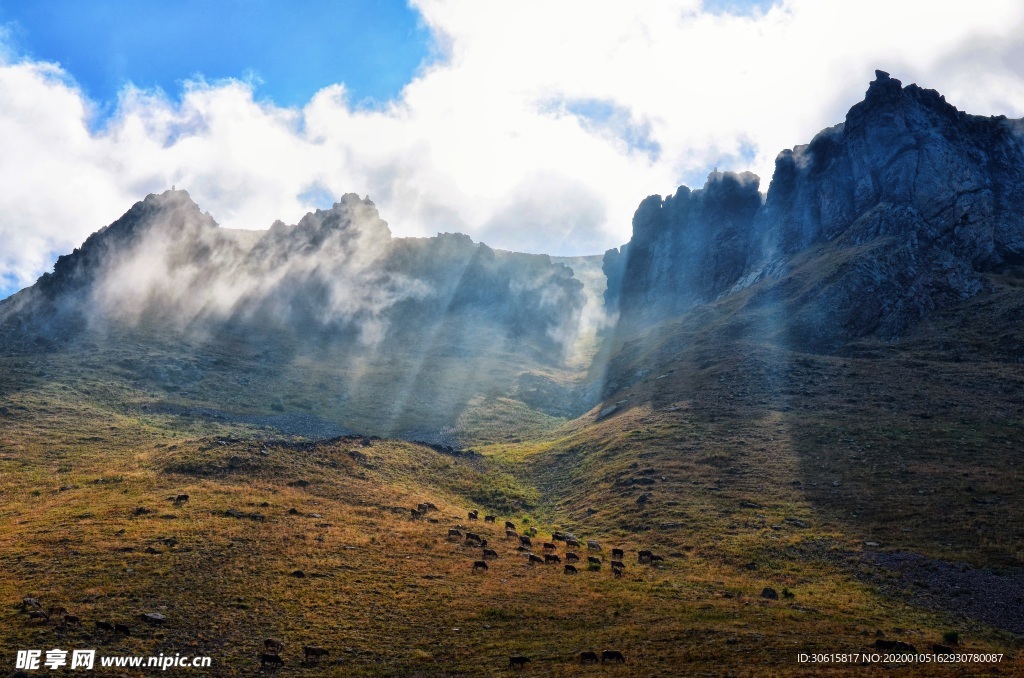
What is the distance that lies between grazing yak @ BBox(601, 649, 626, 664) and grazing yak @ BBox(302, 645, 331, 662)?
45.4 ft

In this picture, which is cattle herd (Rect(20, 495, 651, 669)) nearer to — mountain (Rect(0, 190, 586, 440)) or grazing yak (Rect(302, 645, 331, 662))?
grazing yak (Rect(302, 645, 331, 662))

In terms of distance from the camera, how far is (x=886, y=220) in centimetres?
13162

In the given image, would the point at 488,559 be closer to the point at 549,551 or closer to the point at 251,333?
the point at 549,551

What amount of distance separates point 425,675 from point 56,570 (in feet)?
88.5

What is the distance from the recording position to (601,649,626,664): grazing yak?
31219 millimetres

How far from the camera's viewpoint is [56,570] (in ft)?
137

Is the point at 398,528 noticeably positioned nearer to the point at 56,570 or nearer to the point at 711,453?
the point at 56,570

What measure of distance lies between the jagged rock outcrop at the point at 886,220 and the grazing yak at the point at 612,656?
94884 mm

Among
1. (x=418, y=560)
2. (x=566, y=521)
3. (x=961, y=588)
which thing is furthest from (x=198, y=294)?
(x=961, y=588)

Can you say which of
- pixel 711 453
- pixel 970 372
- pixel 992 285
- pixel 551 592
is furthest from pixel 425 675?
pixel 992 285

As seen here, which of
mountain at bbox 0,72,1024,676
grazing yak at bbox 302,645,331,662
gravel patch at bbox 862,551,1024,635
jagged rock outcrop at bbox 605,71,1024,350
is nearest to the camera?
grazing yak at bbox 302,645,331,662

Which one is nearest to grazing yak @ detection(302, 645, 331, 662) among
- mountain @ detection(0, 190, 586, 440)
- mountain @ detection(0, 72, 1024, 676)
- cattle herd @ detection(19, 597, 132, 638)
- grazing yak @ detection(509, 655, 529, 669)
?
mountain @ detection(0, 72, 1024, 676)

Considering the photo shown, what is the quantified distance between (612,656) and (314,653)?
48.4ft

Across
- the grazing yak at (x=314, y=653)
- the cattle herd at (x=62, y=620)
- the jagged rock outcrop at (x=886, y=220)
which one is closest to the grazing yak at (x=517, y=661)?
the grazing yak at (x=314, y=653)
